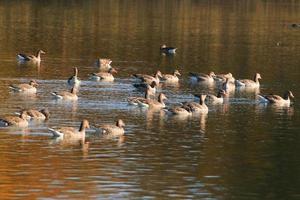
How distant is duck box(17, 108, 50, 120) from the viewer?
4072 centimetres

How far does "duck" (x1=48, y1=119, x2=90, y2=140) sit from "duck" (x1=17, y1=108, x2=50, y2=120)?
11.4ft

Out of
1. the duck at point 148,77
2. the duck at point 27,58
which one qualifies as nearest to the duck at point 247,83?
the duck at point 148,77

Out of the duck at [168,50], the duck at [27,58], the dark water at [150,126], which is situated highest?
the duck at [168,50]

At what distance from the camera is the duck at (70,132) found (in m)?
37.1

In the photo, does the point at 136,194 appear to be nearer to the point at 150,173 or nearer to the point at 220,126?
the point at 150,173

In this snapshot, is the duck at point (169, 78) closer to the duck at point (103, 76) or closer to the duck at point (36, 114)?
the duck at point (103, 76)

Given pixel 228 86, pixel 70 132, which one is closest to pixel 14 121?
pixel 70 132

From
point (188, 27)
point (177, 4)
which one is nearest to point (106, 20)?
point (188, 27)

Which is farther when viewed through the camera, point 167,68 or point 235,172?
point 167,68

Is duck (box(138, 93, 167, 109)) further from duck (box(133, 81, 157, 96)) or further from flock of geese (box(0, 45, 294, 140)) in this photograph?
duck (box(133, 81, 157, 96))

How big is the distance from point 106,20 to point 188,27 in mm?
9573

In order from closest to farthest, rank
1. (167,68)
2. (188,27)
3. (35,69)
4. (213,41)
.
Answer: (35,69), (167,68), (213,41), (188,27)

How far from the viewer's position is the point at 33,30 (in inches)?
3477

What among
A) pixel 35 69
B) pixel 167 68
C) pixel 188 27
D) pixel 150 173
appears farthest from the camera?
pixel 188 27
